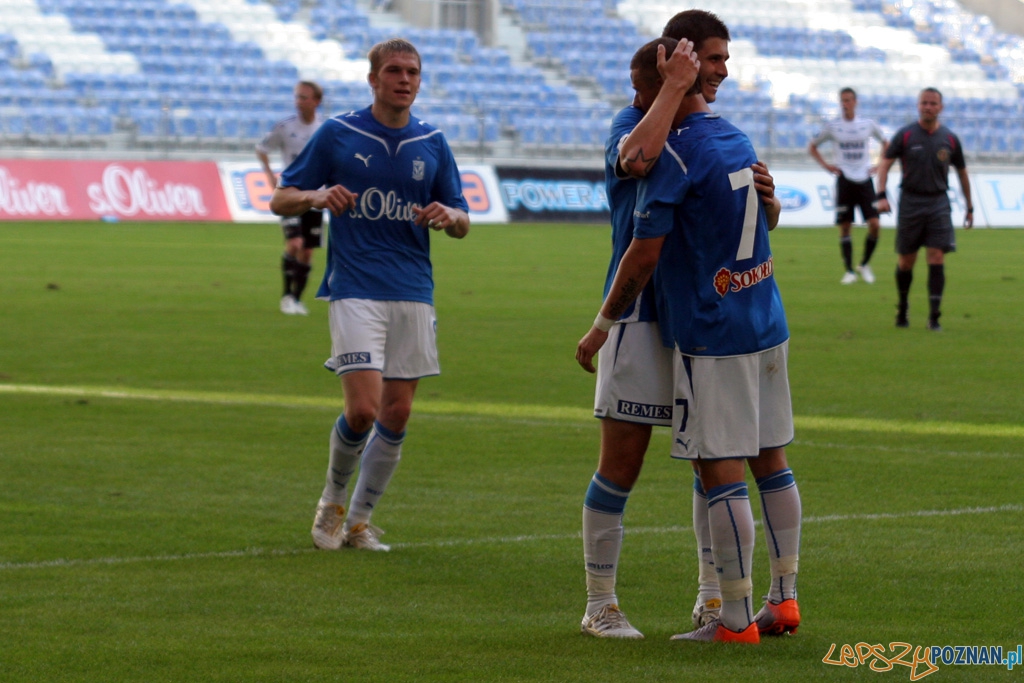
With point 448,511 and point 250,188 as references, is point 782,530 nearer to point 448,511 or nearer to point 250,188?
point 448,511

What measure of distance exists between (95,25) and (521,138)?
1126 cm

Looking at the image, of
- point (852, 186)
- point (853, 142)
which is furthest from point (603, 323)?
point (853, 142)

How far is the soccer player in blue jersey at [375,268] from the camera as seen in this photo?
21.5 feet

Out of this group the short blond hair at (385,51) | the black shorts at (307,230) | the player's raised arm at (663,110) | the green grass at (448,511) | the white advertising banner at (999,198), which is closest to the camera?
the player's raised arm at (663,110)

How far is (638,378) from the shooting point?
483 cm

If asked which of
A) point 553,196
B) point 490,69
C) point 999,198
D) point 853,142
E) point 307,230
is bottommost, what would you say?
point 553,196

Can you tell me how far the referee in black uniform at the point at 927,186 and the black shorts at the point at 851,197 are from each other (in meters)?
5.34

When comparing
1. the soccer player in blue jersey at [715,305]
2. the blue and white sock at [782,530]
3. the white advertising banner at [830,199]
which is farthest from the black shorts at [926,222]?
the white advertising banner at [830,199]

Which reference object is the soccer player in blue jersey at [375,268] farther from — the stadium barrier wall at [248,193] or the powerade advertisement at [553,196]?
the powerade advertisement at [553,196]

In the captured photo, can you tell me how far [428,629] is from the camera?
5.08 meters

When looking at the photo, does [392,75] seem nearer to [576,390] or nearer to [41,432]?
[41,432]

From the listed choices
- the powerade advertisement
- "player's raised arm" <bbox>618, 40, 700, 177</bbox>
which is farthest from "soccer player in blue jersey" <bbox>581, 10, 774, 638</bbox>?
the powerade advertisement

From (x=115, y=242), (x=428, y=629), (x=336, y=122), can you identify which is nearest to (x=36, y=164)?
(x=115, y=242)

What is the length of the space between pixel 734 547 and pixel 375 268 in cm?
248
